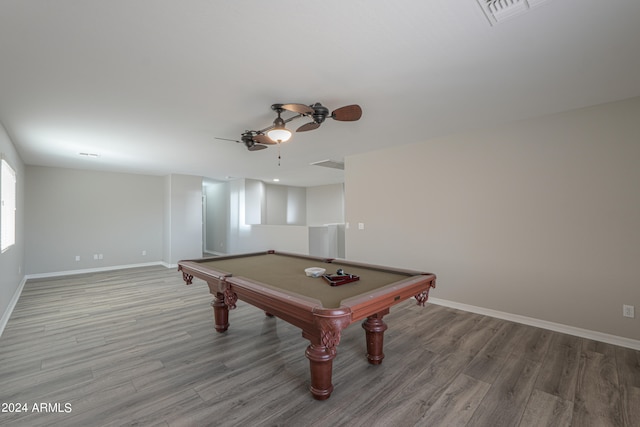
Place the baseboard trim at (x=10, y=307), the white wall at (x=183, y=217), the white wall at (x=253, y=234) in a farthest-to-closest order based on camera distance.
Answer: the white wall at (x=183, y=217), the white wall at (x=253, y=234), the baseboard trim at (x=10, y=307)

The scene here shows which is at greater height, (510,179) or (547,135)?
(547,135)

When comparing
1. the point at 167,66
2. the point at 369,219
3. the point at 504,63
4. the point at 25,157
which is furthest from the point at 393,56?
the point at 25,157

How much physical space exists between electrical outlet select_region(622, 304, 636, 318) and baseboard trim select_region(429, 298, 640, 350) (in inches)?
8.9

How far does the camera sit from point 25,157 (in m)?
4.91

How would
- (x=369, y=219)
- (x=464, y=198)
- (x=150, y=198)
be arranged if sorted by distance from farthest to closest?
(x=150, y=198) → (x=369, y=219) → (x=464, y=198)

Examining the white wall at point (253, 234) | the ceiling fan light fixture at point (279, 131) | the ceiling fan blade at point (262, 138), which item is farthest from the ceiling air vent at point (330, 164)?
the ceiling fan light fixture at point (279, 131)

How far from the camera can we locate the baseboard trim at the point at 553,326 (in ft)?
8.71

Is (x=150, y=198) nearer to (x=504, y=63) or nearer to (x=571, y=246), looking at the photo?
(x=504, y=63)

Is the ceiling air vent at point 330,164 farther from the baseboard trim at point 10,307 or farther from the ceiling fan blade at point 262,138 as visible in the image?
the baseboard trim at point 10,307

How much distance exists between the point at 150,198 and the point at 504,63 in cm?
773

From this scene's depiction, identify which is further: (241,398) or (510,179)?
(510,179)

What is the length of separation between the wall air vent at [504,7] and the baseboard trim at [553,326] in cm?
314

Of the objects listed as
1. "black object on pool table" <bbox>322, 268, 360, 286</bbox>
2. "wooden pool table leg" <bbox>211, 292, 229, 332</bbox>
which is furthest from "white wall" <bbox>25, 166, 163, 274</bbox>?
"black object on pool table" <bbox>322, 268, 360, 286</bbox>

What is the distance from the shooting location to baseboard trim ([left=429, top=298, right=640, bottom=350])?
2.65m
